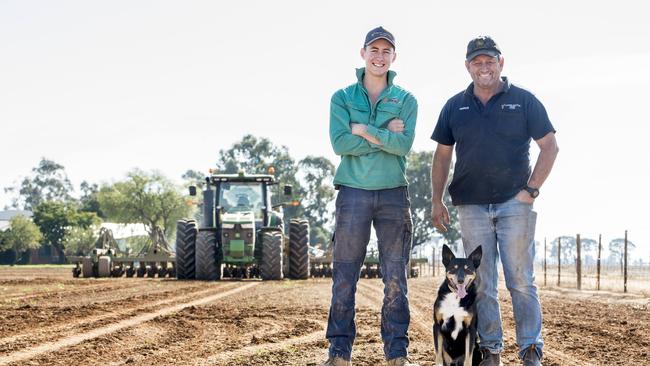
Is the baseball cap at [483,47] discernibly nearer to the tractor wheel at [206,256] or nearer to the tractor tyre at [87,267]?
the tractor wheel at [206,256]

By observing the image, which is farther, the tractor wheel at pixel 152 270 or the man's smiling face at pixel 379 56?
the tractor wheel at pixel 152 270

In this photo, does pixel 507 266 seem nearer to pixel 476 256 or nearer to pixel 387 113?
pixel 476 256

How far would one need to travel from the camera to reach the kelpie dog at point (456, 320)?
581 cm

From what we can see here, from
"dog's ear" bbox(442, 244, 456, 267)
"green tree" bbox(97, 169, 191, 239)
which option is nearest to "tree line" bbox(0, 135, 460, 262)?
"green tree" bbox(97, 169, 191, 239)

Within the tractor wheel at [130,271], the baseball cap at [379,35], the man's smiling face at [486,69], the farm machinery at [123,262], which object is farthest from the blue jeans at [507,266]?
the tractor wheel at [130,271]

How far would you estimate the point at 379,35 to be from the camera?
5.94m

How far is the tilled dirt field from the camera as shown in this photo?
746cm

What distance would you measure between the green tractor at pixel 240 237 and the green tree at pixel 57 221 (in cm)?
4958

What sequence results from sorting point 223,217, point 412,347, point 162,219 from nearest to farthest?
point 412,347
point 223,217
point 162,219

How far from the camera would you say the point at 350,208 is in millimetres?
6016

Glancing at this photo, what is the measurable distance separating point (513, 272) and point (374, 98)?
5.42 feet

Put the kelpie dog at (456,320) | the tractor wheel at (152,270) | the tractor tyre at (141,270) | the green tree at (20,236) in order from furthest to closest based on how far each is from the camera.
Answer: the green tree at (20,236) < the tractor tyre at (141,270) < the tractor wheel at (152,270) < the kelpie dog at (456,320)

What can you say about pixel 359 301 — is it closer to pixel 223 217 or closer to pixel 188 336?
pixel 188 336

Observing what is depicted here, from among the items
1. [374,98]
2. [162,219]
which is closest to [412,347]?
[374,98]
